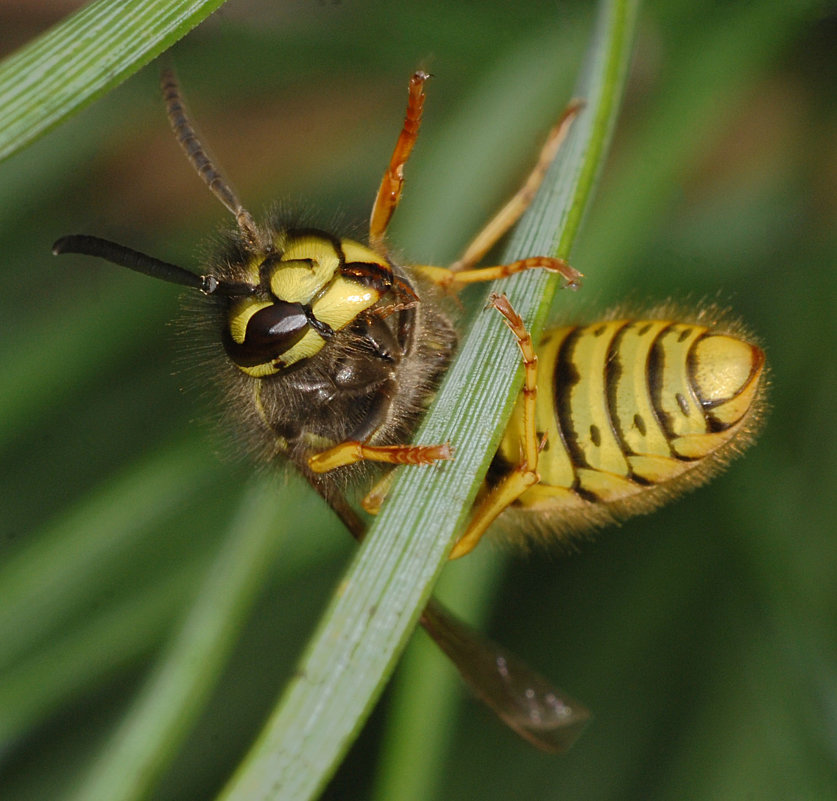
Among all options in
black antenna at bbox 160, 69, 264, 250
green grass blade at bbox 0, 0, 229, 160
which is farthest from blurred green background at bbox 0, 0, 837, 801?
green grass blade at bbox 0, 0, 229, 160

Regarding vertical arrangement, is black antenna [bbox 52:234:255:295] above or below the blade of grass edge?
above

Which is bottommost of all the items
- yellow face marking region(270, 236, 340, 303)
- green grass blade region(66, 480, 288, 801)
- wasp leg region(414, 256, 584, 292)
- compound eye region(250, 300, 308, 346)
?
green grass blade region(66, 480, 288, 801)

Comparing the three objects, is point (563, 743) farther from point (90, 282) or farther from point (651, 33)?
point (651, 33)

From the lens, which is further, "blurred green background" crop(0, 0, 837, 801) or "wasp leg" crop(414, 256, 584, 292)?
"blurred green background" crop(0, 0, 837, 801)

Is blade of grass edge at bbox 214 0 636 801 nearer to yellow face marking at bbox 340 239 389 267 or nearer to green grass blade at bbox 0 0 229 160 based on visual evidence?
yellow face marking at bbox 340 239 389 267

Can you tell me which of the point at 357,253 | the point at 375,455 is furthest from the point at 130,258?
the point at 375,455

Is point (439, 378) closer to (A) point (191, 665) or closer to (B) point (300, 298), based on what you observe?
(B) point (300, 298)

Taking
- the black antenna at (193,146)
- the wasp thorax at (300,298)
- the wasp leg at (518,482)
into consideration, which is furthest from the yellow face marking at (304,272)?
the wasp leg at (518,482)
